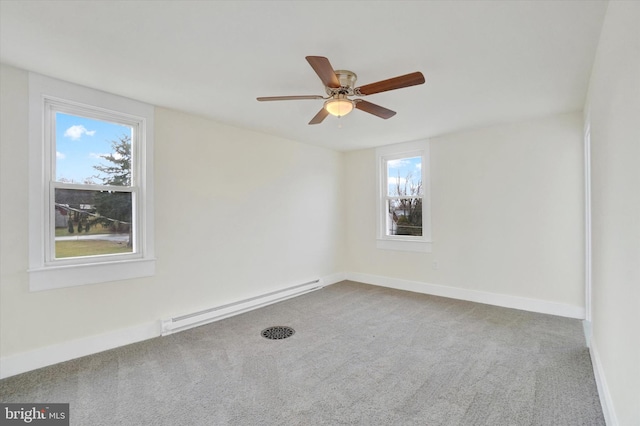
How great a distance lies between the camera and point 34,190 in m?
2.48

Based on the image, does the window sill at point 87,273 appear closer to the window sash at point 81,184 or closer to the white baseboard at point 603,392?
the window sash at point 81,184

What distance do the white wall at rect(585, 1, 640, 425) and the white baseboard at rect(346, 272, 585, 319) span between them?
1581mm

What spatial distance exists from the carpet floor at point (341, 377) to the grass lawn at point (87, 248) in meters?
0.94

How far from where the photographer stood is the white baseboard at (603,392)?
1.69m

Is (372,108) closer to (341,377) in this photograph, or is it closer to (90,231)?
(341,377)

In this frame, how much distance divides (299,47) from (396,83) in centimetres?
73

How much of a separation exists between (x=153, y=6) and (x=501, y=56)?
7.75 feet

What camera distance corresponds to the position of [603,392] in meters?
1.94

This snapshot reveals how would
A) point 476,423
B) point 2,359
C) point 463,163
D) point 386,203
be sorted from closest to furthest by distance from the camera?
point 476,423
point 2,359
point 463,163
point 386,203

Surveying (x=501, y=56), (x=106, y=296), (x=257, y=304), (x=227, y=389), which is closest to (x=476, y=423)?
(x=227, y=389)

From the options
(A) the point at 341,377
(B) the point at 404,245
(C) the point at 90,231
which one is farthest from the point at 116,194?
(B) the point at 404,245

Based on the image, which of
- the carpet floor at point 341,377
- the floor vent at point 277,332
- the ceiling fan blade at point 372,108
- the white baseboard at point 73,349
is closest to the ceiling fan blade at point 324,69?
the ceiling fan blade at point 372,108

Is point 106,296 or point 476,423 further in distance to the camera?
point 106,296

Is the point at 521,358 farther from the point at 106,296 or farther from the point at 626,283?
the point at 106,296
